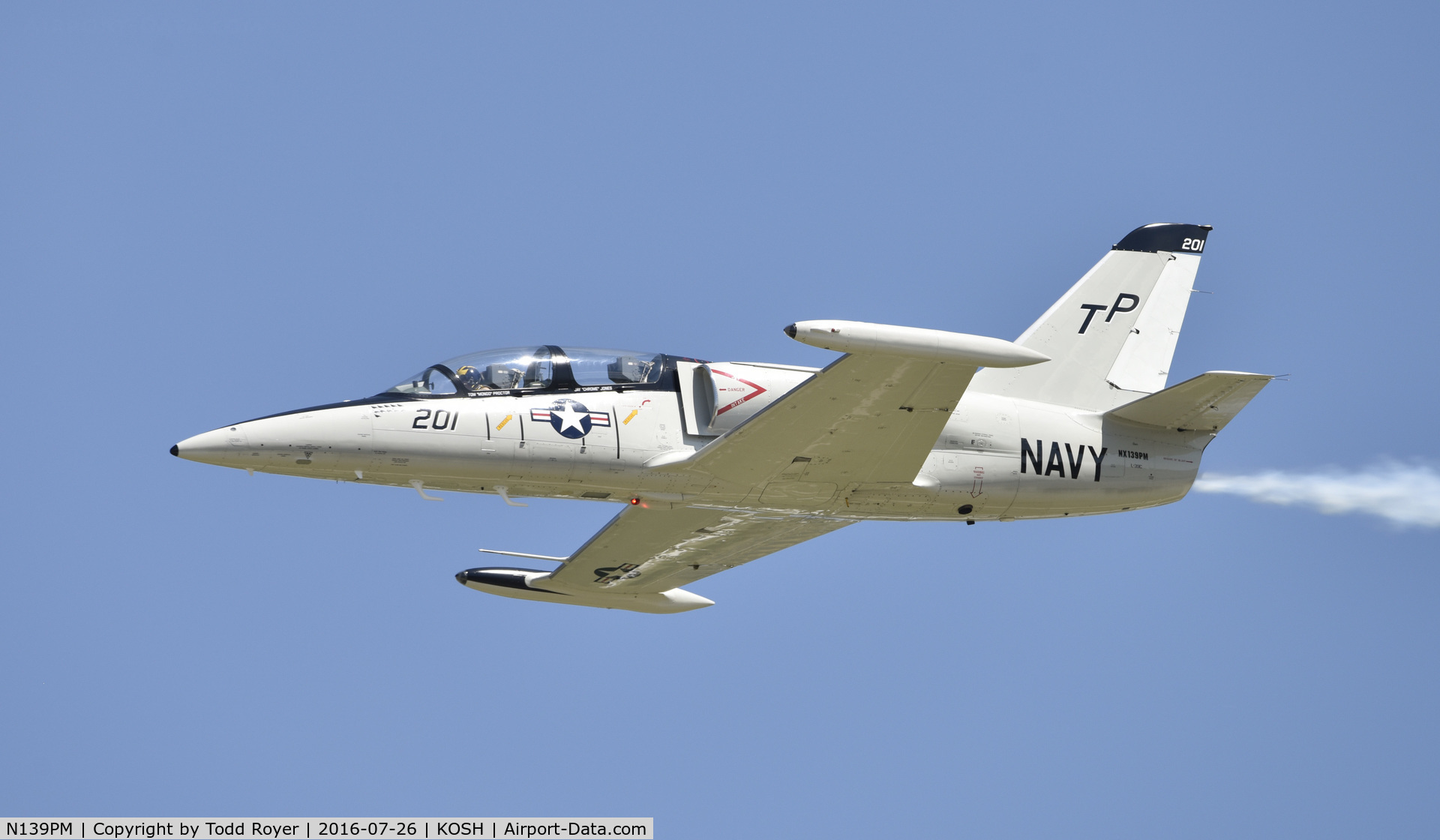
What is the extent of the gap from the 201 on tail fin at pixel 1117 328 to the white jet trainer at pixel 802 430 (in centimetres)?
4

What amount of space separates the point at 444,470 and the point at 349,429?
1.33 metres

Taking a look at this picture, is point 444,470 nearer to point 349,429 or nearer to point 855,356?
point 349,429

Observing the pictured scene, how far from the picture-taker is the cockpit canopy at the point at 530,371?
18375 millimetres

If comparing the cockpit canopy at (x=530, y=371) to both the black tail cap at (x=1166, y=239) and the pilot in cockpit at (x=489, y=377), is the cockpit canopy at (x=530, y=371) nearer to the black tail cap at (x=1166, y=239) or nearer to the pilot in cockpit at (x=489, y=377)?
the pilot in cockpit at (x=489, y=377)

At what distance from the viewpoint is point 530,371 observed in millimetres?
18562

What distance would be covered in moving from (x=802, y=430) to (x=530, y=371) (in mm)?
3757

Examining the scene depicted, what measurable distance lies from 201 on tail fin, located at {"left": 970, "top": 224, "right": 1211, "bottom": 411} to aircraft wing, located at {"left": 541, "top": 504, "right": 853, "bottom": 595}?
13.6 feet

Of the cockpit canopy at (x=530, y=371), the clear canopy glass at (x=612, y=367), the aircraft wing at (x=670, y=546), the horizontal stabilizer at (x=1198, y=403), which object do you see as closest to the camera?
the cockpit canopy at (x=530, y=371)

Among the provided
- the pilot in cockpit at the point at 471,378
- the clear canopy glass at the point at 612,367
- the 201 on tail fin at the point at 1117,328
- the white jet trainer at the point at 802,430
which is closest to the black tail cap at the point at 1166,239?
the 201 on tail fin at the point at 1117,328

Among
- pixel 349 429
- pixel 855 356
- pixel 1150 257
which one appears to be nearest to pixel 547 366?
pixel 349 429

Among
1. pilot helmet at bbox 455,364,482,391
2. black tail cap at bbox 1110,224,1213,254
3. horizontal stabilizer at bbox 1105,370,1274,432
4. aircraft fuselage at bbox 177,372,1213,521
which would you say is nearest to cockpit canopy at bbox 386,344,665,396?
pilot helmet at bbox 455,364,482,391

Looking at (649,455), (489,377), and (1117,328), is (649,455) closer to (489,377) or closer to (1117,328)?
(489,377)

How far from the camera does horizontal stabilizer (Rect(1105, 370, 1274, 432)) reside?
19422 mm

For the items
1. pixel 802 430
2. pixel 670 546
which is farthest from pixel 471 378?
pixel 670 546
